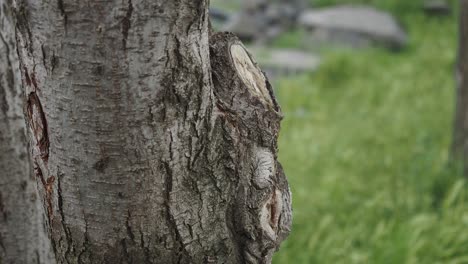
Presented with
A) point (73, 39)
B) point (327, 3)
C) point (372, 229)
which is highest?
point (73, 39)

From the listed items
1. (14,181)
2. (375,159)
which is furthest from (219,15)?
(14,181)

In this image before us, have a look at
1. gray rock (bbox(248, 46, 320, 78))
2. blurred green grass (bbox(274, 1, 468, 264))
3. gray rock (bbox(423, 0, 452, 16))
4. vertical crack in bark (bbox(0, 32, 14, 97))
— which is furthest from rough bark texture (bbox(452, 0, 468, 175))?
gray rock (bbox(423, 0, 452, 16))

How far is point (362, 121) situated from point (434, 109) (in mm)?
561

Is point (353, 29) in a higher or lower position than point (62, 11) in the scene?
lower

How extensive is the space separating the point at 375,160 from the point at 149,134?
3057mm

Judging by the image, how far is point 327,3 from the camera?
7566 millimetres

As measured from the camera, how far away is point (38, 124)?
3.65 ft

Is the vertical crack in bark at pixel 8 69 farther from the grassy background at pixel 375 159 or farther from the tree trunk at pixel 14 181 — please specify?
the grassy background at pixel 375 159

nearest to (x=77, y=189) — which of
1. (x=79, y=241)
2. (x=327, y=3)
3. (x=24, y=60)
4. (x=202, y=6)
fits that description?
(x=79, y=241)

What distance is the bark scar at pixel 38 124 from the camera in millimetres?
1087

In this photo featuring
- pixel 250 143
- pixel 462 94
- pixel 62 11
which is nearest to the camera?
pixel 62 11

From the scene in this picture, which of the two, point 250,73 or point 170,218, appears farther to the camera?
point 250,73

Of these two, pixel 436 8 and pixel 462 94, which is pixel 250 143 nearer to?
pixel 462 94

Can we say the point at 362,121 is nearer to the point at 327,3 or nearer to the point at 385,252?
the point at 385,252
